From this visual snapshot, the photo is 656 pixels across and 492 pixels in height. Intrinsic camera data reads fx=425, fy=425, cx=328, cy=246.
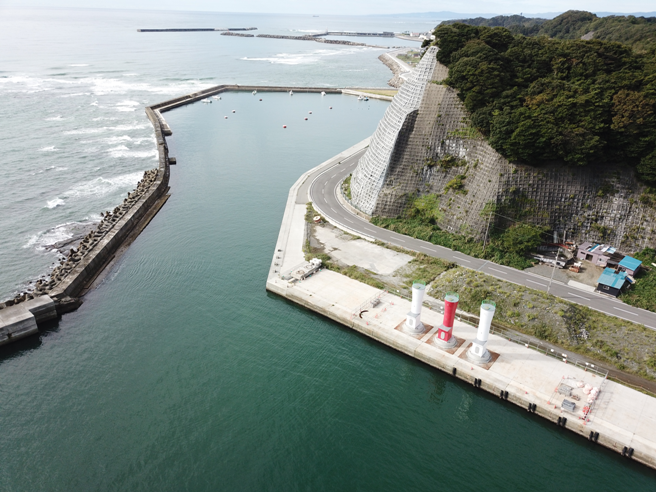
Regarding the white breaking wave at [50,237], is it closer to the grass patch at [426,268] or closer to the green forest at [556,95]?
the grass patch at [426,268]

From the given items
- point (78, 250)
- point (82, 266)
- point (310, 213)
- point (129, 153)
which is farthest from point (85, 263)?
point (129, 153)

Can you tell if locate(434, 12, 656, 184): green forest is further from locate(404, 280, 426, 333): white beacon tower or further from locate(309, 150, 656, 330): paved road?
locate(404, 280, 426, 333): white beacon tower

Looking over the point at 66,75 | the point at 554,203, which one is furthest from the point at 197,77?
the point at 554,203

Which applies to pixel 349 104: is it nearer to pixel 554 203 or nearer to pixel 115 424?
pixel 554 203

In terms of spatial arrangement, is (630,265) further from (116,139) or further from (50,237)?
(116,139)

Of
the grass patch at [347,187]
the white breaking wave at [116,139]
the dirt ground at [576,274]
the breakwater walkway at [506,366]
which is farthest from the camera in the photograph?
the white breaking wave at [116,139]

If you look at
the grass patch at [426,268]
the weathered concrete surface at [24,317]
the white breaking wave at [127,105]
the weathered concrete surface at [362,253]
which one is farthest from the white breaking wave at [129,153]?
the grass patch at [426,268]
